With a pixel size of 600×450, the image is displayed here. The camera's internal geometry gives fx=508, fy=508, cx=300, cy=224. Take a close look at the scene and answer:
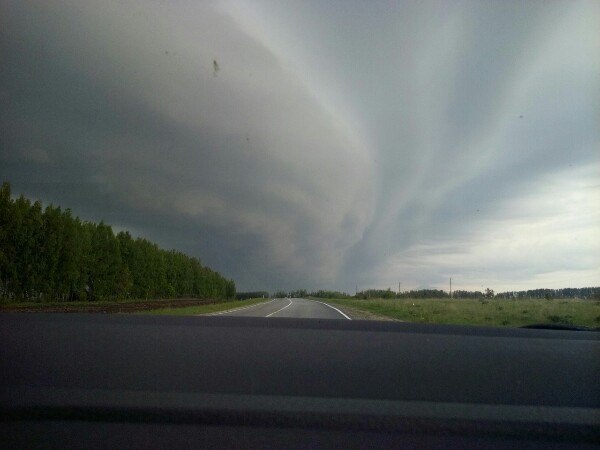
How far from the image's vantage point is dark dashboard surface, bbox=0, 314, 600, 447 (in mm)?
3084

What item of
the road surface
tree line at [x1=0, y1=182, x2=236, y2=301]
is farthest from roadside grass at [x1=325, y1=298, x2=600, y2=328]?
tree line at [x1=0, y1=182, x2=236, y2=301]

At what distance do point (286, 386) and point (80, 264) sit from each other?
19.2 meters

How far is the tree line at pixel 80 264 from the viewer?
13.2 m

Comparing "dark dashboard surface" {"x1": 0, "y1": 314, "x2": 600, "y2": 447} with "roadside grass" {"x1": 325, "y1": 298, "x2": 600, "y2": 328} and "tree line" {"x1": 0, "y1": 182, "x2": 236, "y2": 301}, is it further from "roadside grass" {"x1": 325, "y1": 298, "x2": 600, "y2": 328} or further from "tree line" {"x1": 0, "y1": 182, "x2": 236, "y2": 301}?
"tree line" {"x1": 0, "y1": 182, "x2": 236, "y2": 301}

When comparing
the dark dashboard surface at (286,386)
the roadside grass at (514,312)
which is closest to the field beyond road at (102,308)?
the dark dashboard surface at (286,386)

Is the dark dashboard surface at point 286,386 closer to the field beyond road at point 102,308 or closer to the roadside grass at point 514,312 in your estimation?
the field beyond road at point 102,308

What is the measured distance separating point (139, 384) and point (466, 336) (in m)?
3.60

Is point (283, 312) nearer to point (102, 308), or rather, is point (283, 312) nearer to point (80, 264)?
point (80, 264)

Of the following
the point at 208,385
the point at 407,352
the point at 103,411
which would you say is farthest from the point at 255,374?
the point at 407,352

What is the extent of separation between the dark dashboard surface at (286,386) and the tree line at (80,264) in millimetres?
7215

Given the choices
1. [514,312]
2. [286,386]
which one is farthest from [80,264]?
[286,386]

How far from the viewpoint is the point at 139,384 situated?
12.1 ft

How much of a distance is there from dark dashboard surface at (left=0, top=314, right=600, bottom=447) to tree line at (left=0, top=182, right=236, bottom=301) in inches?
284

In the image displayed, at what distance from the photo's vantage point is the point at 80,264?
2066 cm
